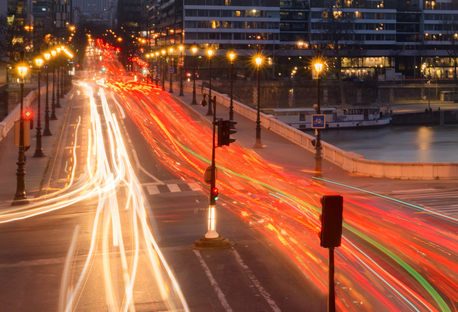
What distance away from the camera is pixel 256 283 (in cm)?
1734

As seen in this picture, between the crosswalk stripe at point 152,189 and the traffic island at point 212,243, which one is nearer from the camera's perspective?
the traffic island at point 212,243

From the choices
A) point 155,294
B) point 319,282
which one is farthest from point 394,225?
point 155,294

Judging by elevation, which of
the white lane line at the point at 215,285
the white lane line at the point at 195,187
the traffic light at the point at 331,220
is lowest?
the white lane line at the point at 215,285

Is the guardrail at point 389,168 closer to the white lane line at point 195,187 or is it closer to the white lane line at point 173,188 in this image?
the white lane line at point 195,187

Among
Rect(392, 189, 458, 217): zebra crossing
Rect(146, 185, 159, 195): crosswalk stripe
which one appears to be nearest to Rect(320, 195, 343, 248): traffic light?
Rect(392, 189, 458, 217): zebra crossing

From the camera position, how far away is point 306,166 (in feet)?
136

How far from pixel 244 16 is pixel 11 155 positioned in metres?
114

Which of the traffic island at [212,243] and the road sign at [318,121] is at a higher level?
the road sign at [318,121]

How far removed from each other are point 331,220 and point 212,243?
11.0 meters

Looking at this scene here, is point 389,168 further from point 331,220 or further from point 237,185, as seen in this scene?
point 331,220

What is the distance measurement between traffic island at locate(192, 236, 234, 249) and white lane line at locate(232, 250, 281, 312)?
61cm

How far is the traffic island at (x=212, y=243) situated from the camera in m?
21.3

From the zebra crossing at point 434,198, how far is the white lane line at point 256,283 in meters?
11.1

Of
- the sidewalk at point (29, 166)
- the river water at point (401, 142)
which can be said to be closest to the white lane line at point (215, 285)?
the sidewalk at point (29, 166)
